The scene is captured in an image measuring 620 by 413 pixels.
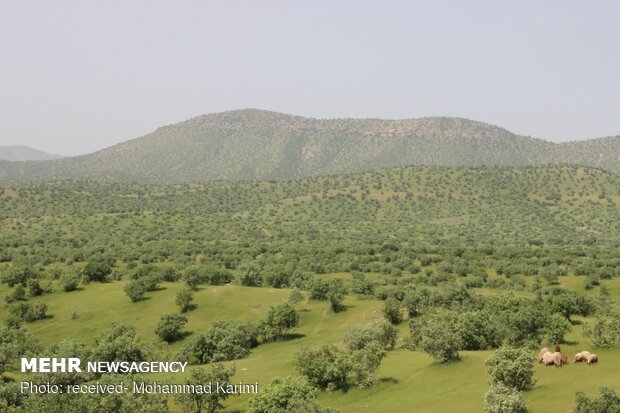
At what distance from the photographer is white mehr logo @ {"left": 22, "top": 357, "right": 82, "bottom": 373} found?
4711 cm

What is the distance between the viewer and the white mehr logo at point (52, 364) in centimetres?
4711

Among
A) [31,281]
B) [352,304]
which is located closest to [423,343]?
[352,304]

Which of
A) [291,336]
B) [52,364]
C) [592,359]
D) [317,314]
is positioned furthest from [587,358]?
[52,364]

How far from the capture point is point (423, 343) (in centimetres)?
4816

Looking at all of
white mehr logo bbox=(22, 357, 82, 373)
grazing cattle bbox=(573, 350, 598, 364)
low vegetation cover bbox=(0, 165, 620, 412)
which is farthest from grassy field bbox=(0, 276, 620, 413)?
white mehr logo bbox=(22, 357, 82, 373)

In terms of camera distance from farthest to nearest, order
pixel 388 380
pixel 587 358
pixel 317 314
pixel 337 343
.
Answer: pixel 317 314
pixel 337 343
pixel 388 380
pixel 587 358

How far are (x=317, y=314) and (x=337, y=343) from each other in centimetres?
1560

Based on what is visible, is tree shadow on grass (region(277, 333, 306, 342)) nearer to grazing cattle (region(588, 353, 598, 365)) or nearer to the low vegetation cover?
the low vegetation cover

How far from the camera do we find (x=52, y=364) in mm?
48750

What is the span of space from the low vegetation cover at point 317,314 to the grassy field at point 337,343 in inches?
9.4

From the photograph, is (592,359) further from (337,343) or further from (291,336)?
(291,336)

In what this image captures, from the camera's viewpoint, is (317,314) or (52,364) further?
(317,314)

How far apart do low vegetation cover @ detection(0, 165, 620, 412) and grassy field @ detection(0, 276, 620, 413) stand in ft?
0.78

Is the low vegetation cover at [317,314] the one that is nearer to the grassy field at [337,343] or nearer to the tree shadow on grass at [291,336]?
the grassy field at [337,343]
